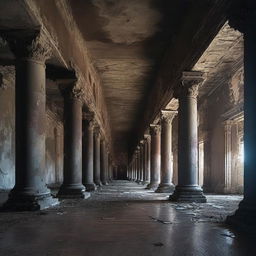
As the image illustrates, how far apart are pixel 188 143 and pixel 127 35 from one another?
4338 millimetres

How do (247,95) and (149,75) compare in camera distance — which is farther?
(149,75)

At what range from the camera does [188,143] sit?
11.0 meters

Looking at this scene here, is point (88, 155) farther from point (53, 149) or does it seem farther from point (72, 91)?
point (53, 149)

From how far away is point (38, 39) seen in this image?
785 cm

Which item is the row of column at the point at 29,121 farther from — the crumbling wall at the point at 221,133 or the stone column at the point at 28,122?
the crumbling wall at the point at 221,133

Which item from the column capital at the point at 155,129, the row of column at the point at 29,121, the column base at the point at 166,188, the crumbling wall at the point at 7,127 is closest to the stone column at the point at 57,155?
the column capital at the point at 155,129

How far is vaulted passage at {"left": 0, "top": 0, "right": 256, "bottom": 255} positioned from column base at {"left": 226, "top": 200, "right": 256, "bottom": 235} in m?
0.02

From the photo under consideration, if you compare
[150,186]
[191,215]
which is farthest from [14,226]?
[150,186]

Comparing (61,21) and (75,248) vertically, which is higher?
(61,21)

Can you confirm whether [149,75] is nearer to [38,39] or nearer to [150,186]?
[150,186]

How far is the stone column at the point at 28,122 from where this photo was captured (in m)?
7.80

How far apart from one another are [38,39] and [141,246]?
532 centimetres

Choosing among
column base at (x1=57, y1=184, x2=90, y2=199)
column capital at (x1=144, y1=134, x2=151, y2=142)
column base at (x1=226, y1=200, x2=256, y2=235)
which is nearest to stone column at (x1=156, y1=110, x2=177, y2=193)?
column base at (x1=57, y1=184, x2=90, y2=199)

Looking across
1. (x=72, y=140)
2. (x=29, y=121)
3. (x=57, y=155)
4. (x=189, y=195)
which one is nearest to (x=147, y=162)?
(x=57, y=155)
